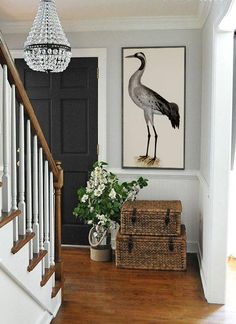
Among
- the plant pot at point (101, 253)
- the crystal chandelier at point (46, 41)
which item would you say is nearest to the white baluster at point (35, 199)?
the crystal chandelier at point (46, 41)

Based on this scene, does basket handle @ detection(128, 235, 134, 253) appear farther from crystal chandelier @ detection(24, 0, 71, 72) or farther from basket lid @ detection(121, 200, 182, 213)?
crystal chandelier @ detection(24, 0, 71, 72)

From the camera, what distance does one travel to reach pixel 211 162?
3299 millimetres

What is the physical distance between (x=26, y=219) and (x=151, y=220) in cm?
169

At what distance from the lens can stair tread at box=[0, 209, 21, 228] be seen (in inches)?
85.1

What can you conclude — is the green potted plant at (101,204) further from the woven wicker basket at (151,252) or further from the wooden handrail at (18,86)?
the wooden handrail at (18,86)

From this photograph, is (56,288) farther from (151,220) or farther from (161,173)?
(161,173)

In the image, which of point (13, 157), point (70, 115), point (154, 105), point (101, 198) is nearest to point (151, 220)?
point (101, 198)

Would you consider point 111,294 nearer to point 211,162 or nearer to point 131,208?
point 131,208

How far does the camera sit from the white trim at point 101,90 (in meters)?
4.58

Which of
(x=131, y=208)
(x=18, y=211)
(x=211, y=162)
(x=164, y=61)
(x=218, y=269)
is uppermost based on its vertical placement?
(x=164, y=61)

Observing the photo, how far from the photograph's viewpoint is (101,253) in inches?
171

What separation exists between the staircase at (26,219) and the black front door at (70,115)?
1.40 m

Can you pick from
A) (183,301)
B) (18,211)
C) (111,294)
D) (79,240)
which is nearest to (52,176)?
(18,211)

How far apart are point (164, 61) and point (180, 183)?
52.2 inches
